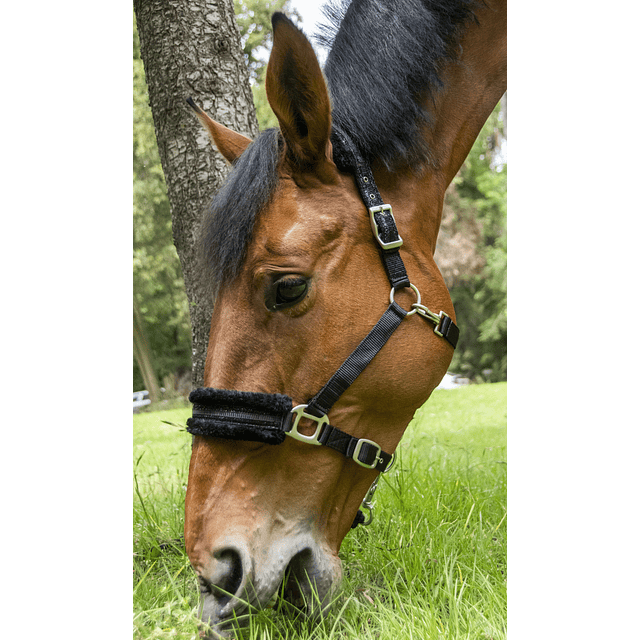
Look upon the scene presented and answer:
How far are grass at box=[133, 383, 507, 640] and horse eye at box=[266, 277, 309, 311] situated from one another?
1.03m

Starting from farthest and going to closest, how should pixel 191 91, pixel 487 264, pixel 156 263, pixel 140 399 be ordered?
pixel 487 264, pixel 156 263, pixel 191 91, pixel 140 399

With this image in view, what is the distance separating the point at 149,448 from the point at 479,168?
2.78 meters

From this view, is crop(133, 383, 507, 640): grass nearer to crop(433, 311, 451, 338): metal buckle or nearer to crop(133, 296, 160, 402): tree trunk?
crop(133, 296, 160, 402): tree trunk

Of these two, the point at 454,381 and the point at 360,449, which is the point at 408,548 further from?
the point at 454,381

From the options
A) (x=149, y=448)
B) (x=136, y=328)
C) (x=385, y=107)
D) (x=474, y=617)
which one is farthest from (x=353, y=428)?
(x=149, y=448)

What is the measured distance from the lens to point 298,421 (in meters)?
1.80

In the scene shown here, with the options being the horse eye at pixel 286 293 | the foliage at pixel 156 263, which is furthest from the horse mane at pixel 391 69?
the foliage at pixel 156 263

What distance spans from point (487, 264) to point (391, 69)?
5.03 ft

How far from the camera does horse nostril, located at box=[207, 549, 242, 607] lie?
66.4 inches

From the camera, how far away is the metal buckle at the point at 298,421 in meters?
1.79

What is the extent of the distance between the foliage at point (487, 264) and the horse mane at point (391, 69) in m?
0.70

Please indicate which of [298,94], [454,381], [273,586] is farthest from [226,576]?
[454,381]

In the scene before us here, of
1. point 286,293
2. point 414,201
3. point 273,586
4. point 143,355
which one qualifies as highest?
point 414,201

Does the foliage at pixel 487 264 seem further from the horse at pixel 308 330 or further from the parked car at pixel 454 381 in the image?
the horse at pixel 308 330
